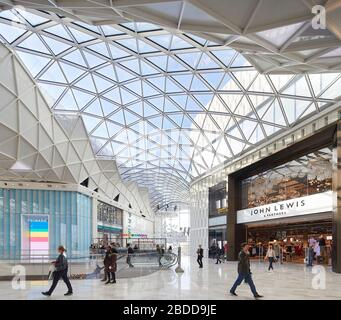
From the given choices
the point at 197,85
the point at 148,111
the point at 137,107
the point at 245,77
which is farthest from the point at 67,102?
the point at 245,77

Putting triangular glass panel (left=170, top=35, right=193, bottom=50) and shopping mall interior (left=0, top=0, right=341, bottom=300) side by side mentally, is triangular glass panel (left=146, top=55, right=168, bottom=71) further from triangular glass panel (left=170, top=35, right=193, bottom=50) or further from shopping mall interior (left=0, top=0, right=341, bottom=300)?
triangular glass panel (left=170, top=35, right=193, bottom=50)

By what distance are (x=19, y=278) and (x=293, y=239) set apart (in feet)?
92.4

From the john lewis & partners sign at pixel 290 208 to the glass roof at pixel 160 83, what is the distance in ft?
20.9

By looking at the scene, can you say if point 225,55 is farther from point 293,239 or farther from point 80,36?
point 293,239

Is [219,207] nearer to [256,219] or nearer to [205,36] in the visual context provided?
[256,219]

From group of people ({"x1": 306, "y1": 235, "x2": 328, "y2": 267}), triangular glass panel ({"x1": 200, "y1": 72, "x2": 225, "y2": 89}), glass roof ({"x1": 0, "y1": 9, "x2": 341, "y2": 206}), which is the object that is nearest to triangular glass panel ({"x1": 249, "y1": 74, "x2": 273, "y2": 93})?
glass roof ({"x1": 0, "y1": 9, "x2": 341, "y2": 206})

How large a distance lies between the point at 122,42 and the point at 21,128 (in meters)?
13.9

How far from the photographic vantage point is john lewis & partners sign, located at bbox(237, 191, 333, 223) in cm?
2638

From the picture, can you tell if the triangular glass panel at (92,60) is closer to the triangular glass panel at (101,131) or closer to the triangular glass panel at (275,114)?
the triangular glass panel at (101,131)

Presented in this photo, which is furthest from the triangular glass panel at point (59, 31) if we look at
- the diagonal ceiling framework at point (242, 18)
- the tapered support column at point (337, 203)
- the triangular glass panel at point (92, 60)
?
the tapered support column at point (337, 203)

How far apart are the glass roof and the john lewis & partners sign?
6.38 m

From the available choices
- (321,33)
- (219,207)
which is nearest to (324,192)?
(321,33)

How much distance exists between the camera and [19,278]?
20188 mm

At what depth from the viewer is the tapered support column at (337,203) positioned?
22800mm
